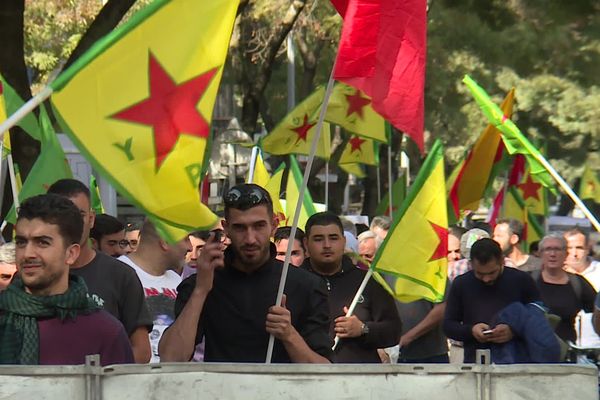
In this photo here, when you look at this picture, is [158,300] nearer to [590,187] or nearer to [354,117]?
[354,117]

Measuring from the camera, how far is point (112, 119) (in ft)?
17.5

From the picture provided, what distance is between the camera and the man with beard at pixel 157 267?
7.18m

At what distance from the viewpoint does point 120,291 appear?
5797 mm

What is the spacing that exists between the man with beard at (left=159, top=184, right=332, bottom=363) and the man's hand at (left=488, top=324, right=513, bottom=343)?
2881mm

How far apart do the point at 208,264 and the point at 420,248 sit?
3.39 metres

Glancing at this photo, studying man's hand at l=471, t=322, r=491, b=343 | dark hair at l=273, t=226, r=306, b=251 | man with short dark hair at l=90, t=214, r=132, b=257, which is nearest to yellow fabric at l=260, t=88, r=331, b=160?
dark hair at l=273, t=226, r=306, b=251

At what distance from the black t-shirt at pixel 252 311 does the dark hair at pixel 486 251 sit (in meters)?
3.57

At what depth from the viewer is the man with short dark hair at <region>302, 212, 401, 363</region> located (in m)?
8.12

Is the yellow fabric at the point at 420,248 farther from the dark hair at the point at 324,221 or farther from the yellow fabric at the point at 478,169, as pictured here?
the yellow fabric at the point at 478,169

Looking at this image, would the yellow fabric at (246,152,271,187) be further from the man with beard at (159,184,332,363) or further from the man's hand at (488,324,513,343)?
the man with beard at (159,184,332,363)

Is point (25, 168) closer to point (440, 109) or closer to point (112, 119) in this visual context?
point (112, 119)

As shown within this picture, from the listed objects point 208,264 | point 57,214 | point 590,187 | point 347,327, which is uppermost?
point 590,187

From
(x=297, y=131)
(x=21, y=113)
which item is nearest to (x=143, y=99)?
(x=21, y=113)

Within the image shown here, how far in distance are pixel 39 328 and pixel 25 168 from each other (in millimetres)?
8895
